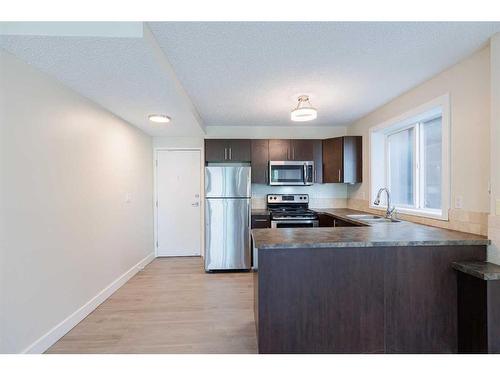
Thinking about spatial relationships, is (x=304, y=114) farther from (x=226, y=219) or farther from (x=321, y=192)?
(x=321, y=192)

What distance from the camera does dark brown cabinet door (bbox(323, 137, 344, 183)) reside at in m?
4.01

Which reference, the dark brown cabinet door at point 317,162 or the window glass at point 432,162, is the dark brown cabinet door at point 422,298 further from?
the dark brown cabinet door at point 317,162

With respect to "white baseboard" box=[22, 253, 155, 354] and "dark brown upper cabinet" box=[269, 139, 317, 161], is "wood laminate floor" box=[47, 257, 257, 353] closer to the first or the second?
"white baseboard" box=[22, 253, 155, 354]

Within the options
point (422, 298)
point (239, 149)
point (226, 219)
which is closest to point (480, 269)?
point (422, 298)

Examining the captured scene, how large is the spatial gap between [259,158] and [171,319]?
2.64m

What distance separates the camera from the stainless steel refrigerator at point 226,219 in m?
3.84

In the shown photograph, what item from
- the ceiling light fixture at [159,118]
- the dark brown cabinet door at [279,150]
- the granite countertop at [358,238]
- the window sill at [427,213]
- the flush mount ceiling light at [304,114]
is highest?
the ceiling light fixture at [159,118]

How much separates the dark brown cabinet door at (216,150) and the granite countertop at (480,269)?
127 inches

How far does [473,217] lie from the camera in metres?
2.05

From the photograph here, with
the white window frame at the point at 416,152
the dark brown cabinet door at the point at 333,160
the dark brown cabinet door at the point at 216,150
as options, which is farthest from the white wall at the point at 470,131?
the dark brown cabinet door at the point at 216,150

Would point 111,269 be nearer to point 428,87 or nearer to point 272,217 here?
point 272,217

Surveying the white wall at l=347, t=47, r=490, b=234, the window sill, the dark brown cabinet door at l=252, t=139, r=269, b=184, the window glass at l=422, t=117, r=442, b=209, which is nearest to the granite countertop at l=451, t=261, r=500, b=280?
the white wall at l=347, t=47, r=490, b=234

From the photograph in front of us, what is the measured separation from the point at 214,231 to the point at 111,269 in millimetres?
1379

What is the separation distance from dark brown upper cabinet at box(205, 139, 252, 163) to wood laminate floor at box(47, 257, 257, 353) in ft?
5.95
